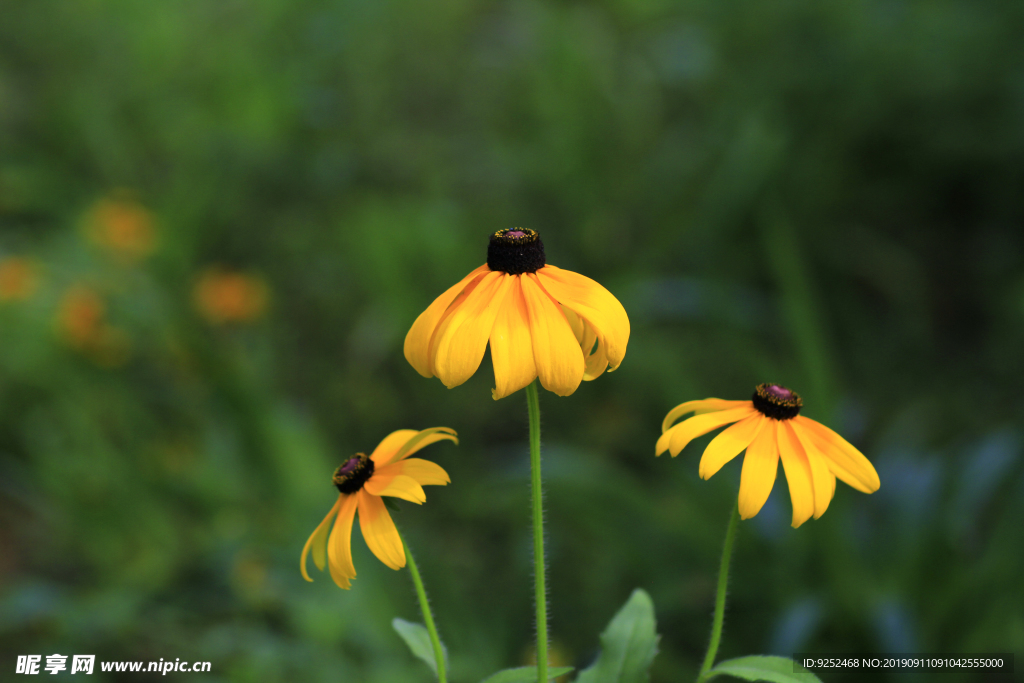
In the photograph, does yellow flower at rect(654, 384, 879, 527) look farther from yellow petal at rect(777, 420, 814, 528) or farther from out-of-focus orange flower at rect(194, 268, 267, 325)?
out-of-focus orange flower at rect(194, 268, 267, 325)

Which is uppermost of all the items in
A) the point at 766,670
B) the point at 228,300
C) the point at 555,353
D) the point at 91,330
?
the point at 228,300

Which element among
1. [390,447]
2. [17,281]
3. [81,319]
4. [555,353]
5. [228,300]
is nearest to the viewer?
[555,353]

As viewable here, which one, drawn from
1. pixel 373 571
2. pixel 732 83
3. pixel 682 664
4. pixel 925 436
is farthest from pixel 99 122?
pixel 925 436

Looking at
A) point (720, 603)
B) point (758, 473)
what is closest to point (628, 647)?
point (720, 603)

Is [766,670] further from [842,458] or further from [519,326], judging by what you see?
[519,326]

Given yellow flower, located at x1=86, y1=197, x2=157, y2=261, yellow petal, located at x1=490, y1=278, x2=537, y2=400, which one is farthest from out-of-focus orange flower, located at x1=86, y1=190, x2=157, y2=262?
yellow petal, located at x1=490, y1=278, x2=537, y2=400

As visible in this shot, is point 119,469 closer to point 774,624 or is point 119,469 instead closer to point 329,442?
point 329,442

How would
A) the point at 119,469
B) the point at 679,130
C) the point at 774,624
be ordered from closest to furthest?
the point at 774,624
the point at 119,469
the point at 679,130
